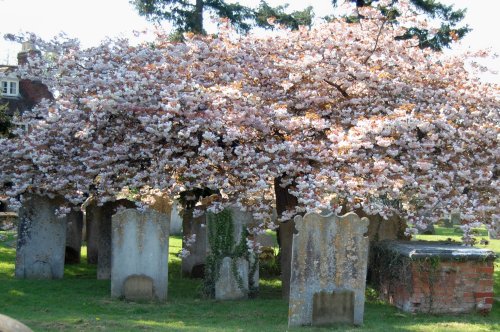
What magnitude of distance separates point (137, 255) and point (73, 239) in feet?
21.0

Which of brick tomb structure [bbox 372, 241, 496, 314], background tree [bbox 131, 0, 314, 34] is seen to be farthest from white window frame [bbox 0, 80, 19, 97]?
brick tomb structure [bbox 372, 241, 496, 314]

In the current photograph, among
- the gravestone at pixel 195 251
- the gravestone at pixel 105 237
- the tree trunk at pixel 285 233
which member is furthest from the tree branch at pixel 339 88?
the gravestone at pixel 105 237

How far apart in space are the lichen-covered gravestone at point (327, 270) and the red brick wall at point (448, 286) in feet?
5.46

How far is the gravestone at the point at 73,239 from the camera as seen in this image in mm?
17212

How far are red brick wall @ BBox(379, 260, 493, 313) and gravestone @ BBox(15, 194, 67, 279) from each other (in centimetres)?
696

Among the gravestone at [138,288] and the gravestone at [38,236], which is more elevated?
the gravestone at [38,236]

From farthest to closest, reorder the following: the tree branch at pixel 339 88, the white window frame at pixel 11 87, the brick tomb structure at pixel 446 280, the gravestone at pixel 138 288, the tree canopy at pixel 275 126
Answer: the white window frame at pixel 11 87 → the tree branch at pixel 339 88 → the gravestone at pixel 138 288 → the tree canopy at pixel 275 126 → the brick tomb structure at pixel 446 280

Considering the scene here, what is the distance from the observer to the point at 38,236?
1370cm

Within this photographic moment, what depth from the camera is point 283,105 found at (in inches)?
455

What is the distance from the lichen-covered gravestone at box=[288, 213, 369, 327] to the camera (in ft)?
30.6

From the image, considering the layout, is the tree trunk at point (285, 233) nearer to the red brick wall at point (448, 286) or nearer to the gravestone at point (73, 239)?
the red brick wall at point (448, 286)

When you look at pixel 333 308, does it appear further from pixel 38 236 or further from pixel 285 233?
pixel 38 236

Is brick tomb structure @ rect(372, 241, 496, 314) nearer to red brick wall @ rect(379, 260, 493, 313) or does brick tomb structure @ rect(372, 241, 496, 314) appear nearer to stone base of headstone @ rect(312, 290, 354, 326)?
red brick wall @ rect(379, 260, 493, 313)

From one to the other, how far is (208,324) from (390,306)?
3.44m
